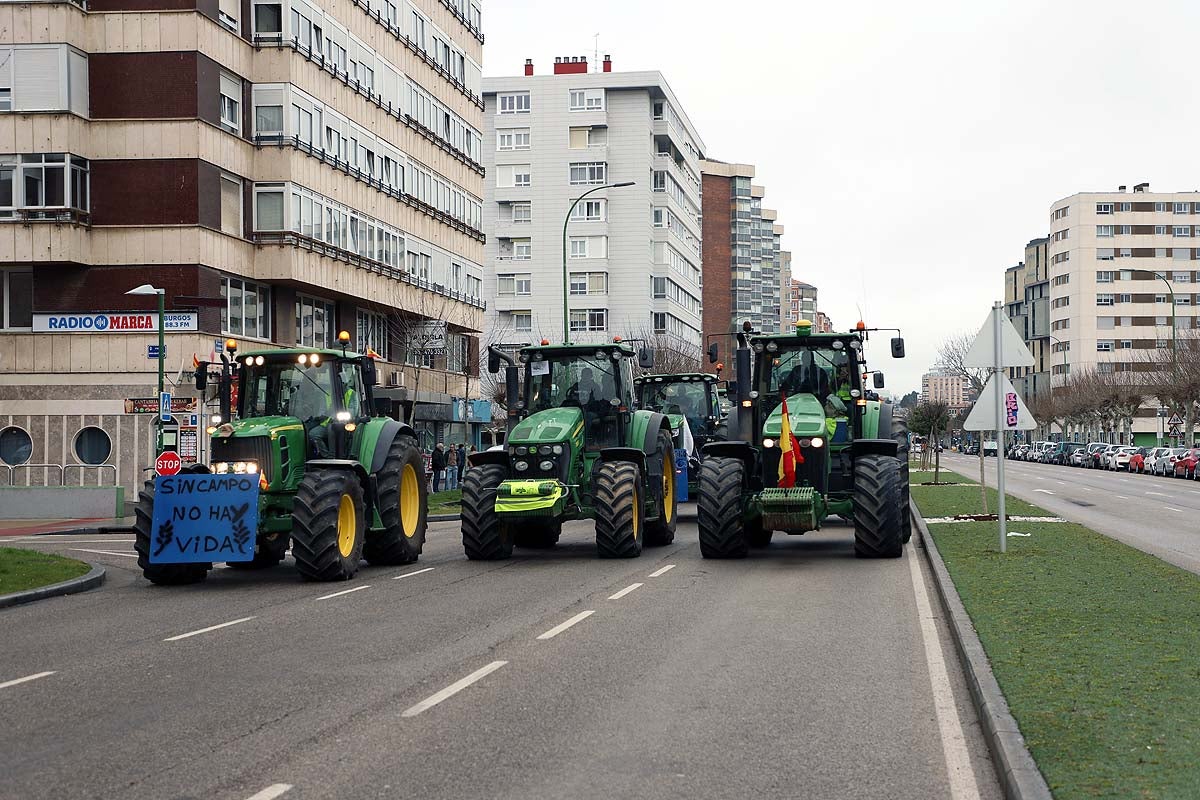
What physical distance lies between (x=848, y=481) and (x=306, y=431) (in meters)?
7.34

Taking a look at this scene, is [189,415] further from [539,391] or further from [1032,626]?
[1032,626]

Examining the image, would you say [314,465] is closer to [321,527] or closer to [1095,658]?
[321,527]

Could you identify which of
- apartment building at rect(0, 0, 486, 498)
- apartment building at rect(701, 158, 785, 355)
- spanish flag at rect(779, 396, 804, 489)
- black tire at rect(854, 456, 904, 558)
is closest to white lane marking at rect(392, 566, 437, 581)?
spanish flag at rect(779, 396, 804, 489)

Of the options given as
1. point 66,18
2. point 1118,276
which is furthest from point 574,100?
point 1118,276

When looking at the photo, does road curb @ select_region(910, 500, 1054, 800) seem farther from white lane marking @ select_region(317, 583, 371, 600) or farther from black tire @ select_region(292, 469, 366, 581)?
black tire @ select_region(292, 469, 366, 581)

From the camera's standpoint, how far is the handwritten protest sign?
16359 millimetres

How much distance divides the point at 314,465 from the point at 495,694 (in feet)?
27.9

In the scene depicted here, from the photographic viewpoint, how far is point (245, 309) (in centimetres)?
3922

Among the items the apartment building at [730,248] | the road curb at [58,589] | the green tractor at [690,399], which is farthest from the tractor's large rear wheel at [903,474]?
the apartment building at [730,248]

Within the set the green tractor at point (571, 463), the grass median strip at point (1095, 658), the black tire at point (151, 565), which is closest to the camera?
the grass median strip at point (1095, 658)

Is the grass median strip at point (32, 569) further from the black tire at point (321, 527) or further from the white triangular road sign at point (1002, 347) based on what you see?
the white triangular road sign at point (1002, 347)

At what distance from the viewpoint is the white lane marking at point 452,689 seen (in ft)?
28.8

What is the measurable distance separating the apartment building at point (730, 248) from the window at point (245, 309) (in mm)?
83640

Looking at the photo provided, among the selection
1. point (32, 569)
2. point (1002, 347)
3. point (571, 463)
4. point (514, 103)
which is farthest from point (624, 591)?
point (514, 103)
